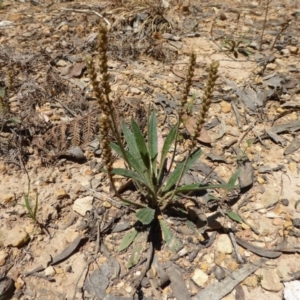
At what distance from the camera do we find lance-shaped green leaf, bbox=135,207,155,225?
2.08m

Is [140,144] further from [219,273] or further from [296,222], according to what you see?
[296,222]

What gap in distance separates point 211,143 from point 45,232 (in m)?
1.40

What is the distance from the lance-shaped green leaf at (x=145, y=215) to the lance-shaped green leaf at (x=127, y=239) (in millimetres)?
177

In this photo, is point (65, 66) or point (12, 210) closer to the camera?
point (12, 210)

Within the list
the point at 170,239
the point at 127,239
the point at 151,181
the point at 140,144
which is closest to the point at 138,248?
the point at 127,239

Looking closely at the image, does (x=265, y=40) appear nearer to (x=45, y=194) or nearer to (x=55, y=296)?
(x=45, y=194)

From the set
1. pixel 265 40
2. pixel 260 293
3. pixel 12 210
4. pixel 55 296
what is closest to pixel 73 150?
pixel 12 210

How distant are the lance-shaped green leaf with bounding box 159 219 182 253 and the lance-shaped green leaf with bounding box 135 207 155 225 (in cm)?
12

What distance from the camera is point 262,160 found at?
9.09 feet

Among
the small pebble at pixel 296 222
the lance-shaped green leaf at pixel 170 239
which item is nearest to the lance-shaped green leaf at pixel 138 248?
the lance-shaped green leaf at pixel 170 239

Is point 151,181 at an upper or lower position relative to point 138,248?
upper

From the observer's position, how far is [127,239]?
2.24m

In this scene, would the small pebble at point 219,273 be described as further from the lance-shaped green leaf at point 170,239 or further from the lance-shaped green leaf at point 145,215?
the lance-shaped green leaf at point 145,215

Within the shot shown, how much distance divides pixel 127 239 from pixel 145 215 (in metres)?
0.23
